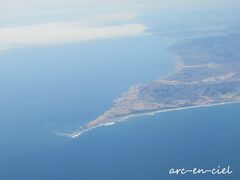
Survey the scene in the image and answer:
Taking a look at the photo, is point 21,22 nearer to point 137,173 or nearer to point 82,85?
point 82,85

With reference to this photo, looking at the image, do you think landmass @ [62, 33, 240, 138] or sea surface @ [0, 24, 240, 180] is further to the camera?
landmass @ [62, 33, 240, 138]

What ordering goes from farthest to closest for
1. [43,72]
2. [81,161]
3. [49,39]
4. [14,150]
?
[49,39] → [43,72] → [14,150] → [81,161]

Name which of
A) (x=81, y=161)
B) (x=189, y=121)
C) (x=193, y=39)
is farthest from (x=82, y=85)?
(x=193, y=39)

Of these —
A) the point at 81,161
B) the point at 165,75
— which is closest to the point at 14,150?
the point at 81,161

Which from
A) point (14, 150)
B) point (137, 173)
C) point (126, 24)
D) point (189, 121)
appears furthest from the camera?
point (126, 24)

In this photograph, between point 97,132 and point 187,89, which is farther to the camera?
point 187,89

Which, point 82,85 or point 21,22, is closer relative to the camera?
point 82,85

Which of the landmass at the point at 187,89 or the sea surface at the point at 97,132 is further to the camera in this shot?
the landmass at the point at 187,89
